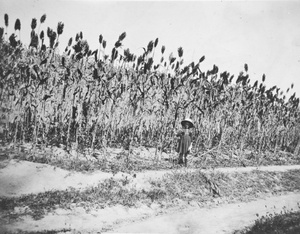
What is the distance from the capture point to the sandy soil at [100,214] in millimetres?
5020

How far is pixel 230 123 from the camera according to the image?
568 inches

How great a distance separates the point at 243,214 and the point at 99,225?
403cm

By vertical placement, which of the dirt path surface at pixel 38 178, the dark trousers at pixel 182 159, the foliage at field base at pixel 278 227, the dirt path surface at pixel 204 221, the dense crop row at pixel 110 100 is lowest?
the dirt path surface at pixel 204 221

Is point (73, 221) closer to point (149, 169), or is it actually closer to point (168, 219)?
point (168, 219)

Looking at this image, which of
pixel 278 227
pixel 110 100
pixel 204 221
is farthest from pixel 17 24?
pixel 278 227

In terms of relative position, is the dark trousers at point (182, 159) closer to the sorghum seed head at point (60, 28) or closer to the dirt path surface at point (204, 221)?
the dirt path surface at point (204, 221)

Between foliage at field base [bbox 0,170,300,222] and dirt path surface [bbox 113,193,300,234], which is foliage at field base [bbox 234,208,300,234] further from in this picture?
foliage at field base [bbox 0,170,300,222]

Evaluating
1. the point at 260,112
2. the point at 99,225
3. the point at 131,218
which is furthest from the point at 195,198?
the point at 260,112

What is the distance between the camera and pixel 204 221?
20.6ft

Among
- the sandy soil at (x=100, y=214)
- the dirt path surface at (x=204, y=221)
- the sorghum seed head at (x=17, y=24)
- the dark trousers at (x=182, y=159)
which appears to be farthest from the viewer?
the dark trousers at (x=182, y=159)

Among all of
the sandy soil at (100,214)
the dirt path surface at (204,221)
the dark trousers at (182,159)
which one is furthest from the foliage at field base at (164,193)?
the dark trousers at (182,159)

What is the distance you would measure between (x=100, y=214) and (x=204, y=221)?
99.9 inches

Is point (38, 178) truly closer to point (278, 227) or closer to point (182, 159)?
point (182, 159)

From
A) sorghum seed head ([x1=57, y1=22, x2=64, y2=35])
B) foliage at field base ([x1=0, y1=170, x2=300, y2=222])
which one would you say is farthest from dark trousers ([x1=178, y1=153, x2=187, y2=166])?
sorghum seed head ([x1=57, y1=22, x2=64, y2=35])
